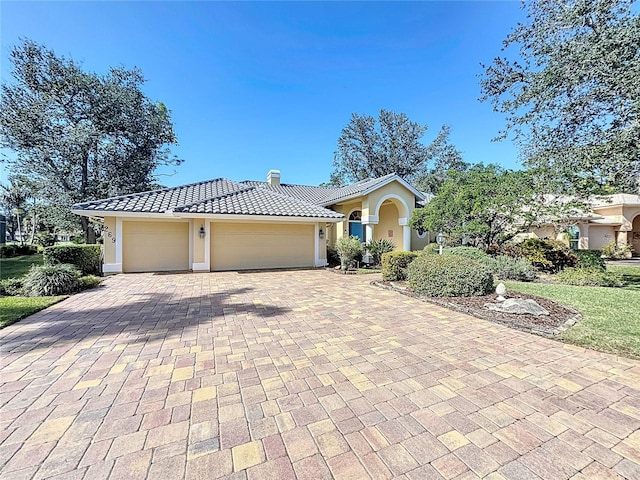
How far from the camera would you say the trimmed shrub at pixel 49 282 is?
792 cm

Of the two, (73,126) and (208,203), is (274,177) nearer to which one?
(208,203)

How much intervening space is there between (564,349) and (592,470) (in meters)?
2.89

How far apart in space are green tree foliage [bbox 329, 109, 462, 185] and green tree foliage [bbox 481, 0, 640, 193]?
999 inches

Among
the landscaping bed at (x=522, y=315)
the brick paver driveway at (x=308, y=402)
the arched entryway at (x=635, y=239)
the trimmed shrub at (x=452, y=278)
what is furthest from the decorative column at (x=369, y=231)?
the arched entryway at (x=635, y=239)

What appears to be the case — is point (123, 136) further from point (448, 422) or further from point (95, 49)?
point (448, 422)

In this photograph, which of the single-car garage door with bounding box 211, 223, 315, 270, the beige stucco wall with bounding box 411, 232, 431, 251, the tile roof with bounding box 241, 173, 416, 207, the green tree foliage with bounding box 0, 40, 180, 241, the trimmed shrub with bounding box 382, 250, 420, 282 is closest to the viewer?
the trimmed shrub with bounding box 382, 250, 420, 282

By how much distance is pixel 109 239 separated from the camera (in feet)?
39.3

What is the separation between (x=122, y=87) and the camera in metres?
20.7

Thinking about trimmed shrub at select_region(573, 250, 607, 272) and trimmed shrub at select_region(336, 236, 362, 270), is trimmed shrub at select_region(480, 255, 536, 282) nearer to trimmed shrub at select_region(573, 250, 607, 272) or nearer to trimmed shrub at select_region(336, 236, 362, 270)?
trimmed shrub at select_region(573, 250, 607, 272)

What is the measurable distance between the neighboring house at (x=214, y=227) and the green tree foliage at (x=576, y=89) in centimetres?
717

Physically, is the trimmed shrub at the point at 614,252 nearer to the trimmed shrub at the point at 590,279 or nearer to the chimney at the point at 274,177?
the trimmed shrub at the point at 590,279

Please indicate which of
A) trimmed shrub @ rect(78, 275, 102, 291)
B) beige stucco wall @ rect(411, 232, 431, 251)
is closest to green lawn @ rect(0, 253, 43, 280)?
trimmed shrub @ rect(78, 275, 102, 291)

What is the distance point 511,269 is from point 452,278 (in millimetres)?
5816

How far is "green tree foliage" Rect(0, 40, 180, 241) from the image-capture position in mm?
18078
